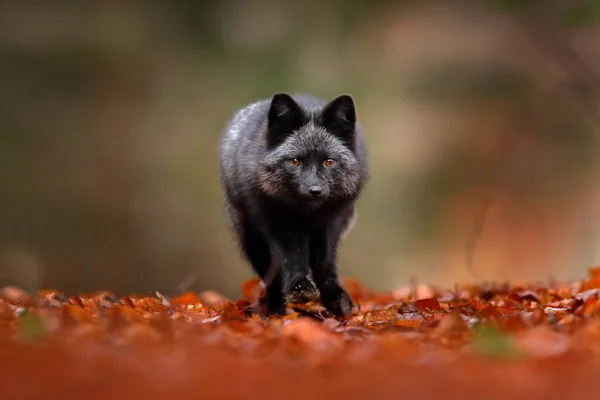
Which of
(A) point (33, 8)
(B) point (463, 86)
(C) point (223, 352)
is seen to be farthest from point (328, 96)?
(C) point (223, 352)

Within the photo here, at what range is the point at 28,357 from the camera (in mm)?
3557

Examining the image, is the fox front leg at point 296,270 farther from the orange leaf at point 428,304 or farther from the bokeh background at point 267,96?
the bokeh background at point 267,96

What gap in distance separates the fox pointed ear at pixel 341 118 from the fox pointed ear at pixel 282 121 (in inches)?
9.2

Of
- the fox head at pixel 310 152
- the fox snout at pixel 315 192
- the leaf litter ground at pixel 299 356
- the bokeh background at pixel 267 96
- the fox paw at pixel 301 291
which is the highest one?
the bokeh background at pixel 267 96

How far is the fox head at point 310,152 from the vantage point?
22.6ft

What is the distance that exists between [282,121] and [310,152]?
41 centimetres

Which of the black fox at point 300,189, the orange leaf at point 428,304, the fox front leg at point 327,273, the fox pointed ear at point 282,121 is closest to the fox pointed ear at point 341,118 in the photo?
the black fox at point 300,189

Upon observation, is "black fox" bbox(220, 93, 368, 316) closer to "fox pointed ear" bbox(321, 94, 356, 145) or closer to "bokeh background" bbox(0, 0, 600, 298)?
"fox pointed ear" bbox(321, 94, 356, 145)

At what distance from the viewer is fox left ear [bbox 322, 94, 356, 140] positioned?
7.11 metres

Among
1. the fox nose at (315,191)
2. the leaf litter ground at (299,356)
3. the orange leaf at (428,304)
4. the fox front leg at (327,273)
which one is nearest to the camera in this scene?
the leaf litter ground at (299,356)

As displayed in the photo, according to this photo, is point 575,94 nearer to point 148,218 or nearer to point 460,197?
point 460,197

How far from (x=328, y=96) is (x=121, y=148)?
17.0 ft

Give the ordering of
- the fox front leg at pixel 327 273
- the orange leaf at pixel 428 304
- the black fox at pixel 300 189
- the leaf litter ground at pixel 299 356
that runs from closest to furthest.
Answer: the leaf litter ground at pixel 299 356 → the orange leaf at pixel 428 304 → the black fox at pixel 300 189 → the fox front leg at pixel 327 273

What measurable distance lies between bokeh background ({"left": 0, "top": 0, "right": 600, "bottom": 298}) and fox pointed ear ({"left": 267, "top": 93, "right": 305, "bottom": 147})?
11131 millimetres
